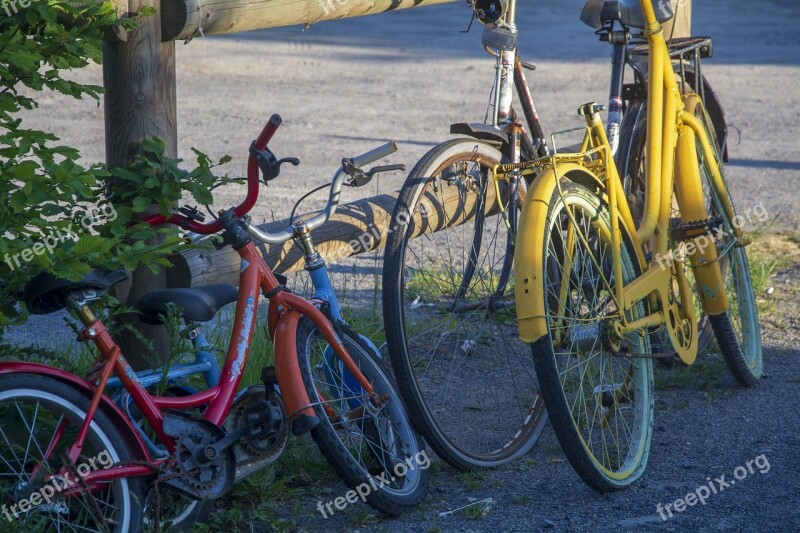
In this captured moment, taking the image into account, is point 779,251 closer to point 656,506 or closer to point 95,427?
point 656,506

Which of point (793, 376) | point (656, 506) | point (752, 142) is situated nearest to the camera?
point (656, 506)

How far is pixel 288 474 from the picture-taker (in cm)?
368

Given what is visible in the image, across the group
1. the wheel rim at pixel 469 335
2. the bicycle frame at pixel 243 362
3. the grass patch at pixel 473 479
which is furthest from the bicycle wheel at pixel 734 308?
the bicycle frame at pixel 243 362

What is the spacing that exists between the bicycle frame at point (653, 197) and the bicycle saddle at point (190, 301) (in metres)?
0.91

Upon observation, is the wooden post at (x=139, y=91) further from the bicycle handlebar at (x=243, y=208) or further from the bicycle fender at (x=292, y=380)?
the bicycle fender at (x=292, y=380)

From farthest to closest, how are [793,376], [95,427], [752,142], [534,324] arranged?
[752,142] → [793,376] → [534,324] → [95,427]

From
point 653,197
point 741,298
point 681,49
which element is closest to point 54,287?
point 653,197

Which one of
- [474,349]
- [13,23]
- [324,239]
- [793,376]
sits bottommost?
[793,376]

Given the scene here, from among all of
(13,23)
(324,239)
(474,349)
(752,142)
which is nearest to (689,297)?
(474,349)

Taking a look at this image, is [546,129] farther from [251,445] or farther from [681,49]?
[251,445]

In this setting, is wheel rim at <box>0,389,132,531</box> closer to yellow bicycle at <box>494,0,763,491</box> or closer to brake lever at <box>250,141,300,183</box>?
brake lever at <box>250,141,300,183</box>

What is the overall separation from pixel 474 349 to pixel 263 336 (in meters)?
0.94

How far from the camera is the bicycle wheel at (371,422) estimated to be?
11.1 feet

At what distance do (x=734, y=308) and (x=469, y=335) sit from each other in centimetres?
164
